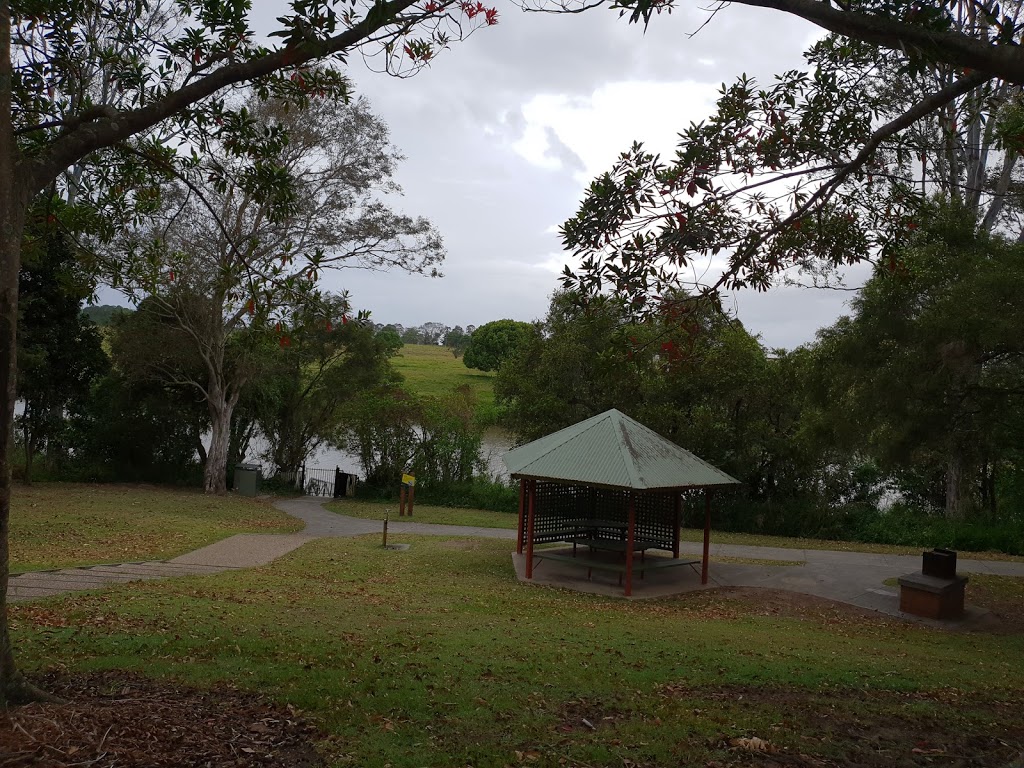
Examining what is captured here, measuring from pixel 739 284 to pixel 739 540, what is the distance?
1489 centimetres

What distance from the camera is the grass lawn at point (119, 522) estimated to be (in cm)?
1340

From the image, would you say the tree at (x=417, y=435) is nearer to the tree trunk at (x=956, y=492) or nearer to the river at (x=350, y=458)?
the river at (x=350, y=458)

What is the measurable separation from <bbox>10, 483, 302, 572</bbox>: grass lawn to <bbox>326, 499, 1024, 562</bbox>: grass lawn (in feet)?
9.06

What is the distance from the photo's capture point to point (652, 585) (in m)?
14.0

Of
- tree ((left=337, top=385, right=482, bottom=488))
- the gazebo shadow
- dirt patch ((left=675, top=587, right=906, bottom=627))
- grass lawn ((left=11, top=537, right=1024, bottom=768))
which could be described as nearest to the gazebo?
the gazebo shadow

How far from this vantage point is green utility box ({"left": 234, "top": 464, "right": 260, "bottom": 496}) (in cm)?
2747

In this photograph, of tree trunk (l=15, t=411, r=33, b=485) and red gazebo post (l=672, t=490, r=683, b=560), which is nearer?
red gazebo post (l=672, t=490, r=683, b=560)

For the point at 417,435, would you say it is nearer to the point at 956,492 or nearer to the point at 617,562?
the point at 617,562

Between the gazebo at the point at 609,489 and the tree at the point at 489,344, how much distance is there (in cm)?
3676

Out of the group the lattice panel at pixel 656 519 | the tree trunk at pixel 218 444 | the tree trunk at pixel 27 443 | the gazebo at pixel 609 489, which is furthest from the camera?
the tree trunk at pixel 218 444

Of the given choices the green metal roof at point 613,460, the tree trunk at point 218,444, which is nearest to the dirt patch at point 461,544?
the green metal roof at point 613,460

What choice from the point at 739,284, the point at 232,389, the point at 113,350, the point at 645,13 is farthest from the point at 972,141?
the point at 113,350

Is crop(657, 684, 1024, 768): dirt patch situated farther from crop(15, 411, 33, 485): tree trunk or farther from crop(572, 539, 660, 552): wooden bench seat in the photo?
crop(15, 411, 33, 485): tree trunk

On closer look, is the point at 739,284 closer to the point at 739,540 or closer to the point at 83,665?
the point at 83,665
